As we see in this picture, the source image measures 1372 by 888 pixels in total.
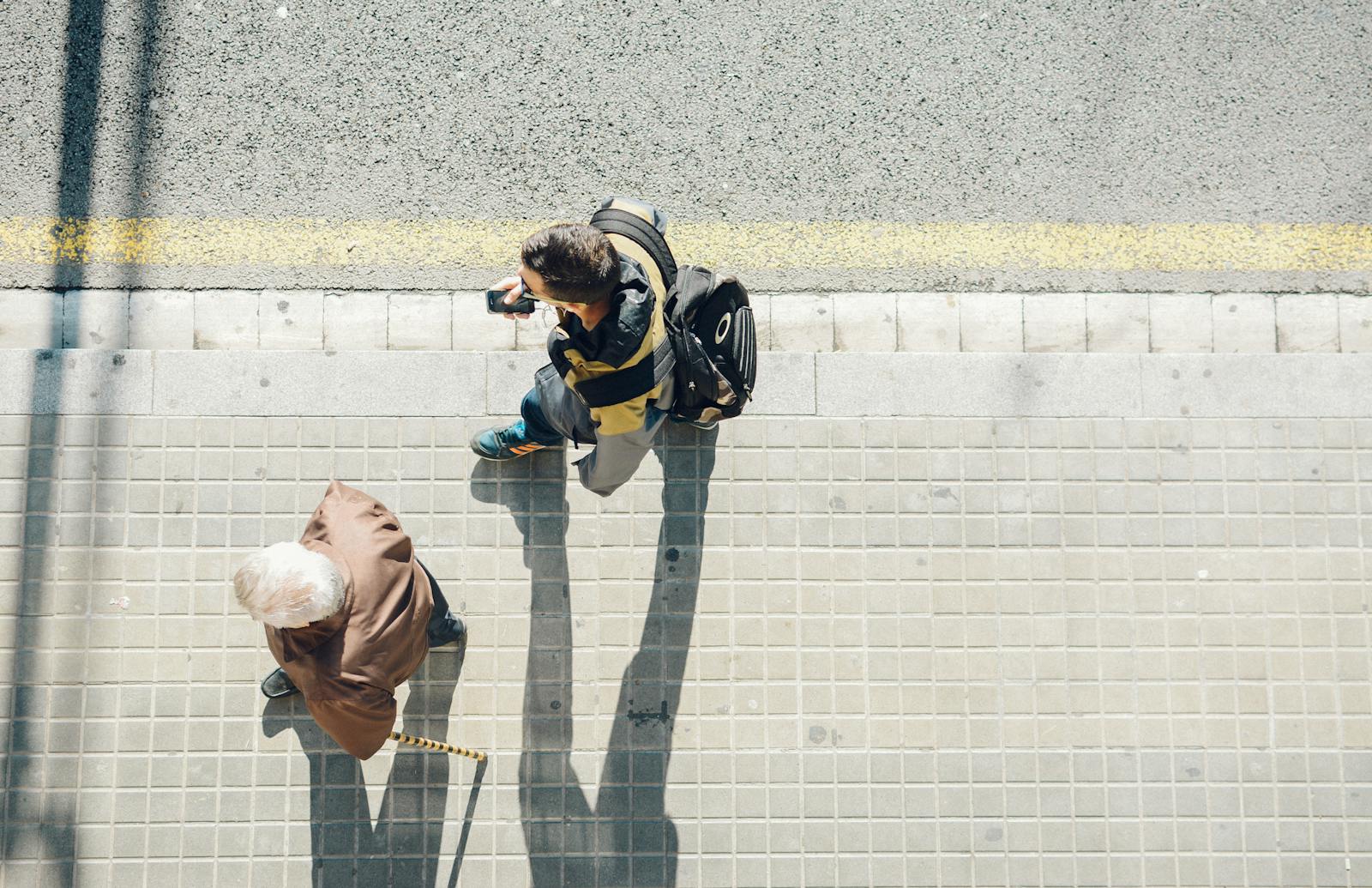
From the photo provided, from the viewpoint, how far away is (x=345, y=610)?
341 centimetres

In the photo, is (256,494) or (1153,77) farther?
(1153,77)

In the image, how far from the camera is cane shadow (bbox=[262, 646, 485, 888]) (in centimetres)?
452

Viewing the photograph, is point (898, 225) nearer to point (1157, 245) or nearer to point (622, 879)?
point (1157, 245)

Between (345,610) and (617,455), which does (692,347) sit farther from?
(345,610)

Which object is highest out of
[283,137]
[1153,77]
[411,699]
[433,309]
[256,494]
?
[1153,77]

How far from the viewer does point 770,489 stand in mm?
4781

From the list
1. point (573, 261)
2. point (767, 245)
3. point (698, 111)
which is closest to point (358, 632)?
point (573, 261)

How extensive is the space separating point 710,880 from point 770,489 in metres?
1.78

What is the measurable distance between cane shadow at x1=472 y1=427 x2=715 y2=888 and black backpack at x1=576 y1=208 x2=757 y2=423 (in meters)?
0.92

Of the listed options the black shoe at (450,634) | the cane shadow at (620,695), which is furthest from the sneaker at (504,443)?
the black shoe at (450,634)

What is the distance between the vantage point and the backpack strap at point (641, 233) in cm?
362

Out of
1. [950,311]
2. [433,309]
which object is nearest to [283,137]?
[433,309]

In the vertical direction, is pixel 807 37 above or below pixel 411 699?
above

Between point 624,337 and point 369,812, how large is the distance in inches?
105
